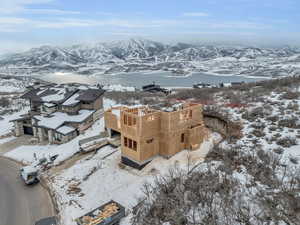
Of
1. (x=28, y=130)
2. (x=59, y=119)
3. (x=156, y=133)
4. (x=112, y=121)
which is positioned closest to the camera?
(x=156, y=133)

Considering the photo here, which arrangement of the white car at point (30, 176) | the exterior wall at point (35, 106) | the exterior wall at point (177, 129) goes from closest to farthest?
the exterior wall at point (177, 129)
the white car at point (30, 176)
the exterior wall at point (35, 106)

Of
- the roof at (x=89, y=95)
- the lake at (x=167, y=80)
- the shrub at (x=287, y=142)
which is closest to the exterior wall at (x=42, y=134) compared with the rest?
the roof at (x=89, y=95)

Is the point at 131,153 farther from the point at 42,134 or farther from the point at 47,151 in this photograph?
the point at 42,134

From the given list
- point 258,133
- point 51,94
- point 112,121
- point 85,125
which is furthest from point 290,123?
point 51,94

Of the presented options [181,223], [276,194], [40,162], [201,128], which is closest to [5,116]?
[40,162]

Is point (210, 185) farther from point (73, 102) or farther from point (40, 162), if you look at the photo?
point (73, 102)

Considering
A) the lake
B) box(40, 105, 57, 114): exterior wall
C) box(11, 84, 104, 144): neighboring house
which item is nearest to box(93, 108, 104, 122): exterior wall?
box(11, 84, 104, 144): neighboring house

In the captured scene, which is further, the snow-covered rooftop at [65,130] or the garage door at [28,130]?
the garage door at [28,130]

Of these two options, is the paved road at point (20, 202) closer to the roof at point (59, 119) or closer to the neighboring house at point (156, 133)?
the neighboring house at point (156, 133)
